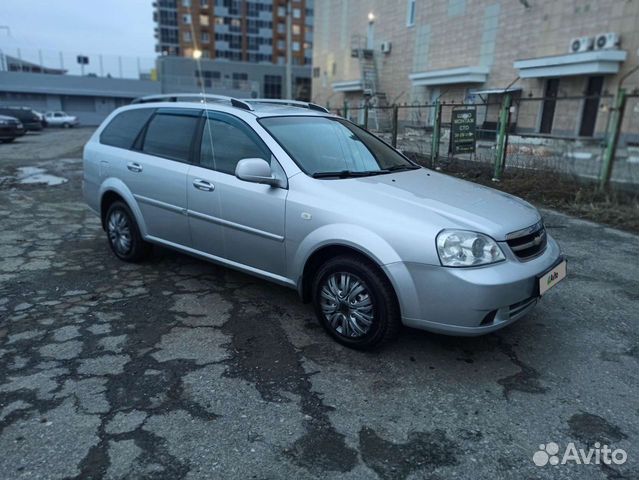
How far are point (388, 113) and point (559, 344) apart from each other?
60.6 ft

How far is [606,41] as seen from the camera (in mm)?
14109

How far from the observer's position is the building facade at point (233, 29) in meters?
73.4

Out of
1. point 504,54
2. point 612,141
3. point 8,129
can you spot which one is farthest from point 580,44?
point 8,129

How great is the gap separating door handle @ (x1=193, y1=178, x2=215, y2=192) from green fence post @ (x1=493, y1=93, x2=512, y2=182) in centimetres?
737

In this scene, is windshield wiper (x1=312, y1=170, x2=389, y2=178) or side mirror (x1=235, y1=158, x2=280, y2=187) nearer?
side mirror (x1=235, y1=158, x2=280, y2=187)

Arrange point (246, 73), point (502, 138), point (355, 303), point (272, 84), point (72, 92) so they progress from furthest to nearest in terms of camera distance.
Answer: point (272, 84)
point (246, 73)
point (72, 92)
point (502, 138)
point (355, 303)

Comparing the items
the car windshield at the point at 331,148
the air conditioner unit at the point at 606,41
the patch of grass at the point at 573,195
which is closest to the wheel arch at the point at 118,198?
the car windshield at the point at 331,148

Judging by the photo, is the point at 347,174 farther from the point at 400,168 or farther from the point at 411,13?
the point at 411,13

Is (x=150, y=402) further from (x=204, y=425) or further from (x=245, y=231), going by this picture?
(x=245, y=231)

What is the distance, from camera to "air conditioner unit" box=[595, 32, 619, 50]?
45.8 ft

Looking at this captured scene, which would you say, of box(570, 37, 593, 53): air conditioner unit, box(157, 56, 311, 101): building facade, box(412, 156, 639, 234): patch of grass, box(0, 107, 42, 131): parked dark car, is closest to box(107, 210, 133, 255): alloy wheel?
box(412, 156, 639, 234): patch of grass

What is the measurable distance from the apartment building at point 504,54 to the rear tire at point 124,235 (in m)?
7.80

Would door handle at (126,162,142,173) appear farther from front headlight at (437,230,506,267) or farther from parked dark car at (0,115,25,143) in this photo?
parked dark car at (0,115,25,143)

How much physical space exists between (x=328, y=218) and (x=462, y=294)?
3.31ft
